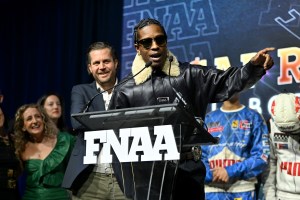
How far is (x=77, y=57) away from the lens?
18.7 ft

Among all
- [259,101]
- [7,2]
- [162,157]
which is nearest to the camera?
[162,157]

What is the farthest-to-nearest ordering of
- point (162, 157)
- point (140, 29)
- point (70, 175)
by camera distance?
point (70, 175) < point (140, 29) < point (162, 157)

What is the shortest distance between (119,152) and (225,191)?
1996 millimetres

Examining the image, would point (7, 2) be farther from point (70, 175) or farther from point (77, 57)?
point (70, 175)

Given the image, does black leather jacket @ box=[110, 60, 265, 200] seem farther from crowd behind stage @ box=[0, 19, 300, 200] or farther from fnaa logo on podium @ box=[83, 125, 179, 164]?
fnaa logo on podium @ box=[83, 125, 179, 164]

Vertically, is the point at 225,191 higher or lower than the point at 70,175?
lower

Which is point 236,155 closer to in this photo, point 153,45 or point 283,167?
point 283,167

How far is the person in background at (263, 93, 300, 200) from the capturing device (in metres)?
3.29

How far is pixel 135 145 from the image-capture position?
1.67 meters

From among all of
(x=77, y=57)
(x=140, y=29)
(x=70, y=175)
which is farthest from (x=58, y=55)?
(x=140, y=29)

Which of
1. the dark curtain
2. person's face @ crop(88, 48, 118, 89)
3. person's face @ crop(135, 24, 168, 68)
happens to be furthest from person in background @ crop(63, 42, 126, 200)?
the dark curtain

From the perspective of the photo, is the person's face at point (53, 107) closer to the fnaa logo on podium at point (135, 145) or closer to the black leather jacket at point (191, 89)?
the black leather jacket at point (191, 89)

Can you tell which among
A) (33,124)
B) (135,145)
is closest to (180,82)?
(135,145)

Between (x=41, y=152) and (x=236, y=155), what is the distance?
4.48 ft
